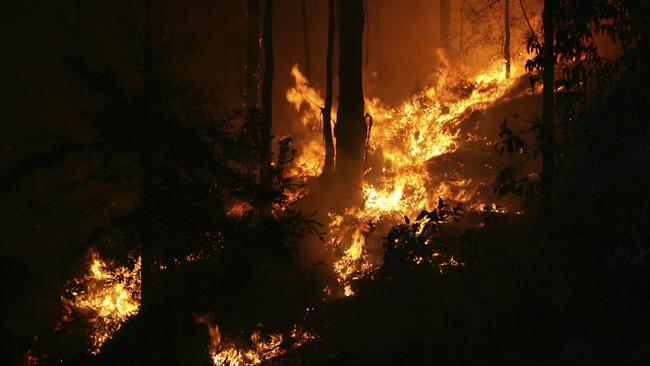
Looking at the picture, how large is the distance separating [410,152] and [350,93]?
4.14m

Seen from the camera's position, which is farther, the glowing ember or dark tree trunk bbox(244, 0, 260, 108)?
dark tree trunk bbox(244, 0, 260, 108)

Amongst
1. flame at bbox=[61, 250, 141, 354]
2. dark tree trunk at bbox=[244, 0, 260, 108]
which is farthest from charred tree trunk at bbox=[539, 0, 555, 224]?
dark tree trunk at bbox=[244, 0, 260, 108]

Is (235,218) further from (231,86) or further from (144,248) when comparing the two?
(231,86)

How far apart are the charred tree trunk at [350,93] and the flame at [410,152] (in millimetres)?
1254

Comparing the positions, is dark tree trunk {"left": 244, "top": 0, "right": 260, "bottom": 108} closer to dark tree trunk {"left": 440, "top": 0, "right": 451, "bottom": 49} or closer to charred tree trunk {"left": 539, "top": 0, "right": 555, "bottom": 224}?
dark tree trunk {"left": 440, "top": 0, "right": 451, "bottom": 49}

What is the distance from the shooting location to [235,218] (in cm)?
1009

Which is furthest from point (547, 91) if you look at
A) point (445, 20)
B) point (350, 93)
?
point (445, 20)

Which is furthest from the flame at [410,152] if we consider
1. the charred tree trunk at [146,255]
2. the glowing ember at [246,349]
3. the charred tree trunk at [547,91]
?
the charred tree trunk at [547,91]

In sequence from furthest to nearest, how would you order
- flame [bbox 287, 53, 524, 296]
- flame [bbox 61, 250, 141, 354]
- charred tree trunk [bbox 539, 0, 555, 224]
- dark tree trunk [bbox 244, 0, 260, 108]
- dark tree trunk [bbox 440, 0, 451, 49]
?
dark tree trunk [bbox 440, 0, 451, 49]
dark tree trunk [bbox 244, 0, 260, 108]
flame [bbox 287, 53, 524, 296]
flame [bbox 61, 250, 141, 354]
charred tree trunk [bbox 539, 0, 555, 224]

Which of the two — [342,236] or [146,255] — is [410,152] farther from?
[146,255]

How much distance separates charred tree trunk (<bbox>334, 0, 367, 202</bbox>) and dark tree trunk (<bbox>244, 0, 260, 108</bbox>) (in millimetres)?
4812

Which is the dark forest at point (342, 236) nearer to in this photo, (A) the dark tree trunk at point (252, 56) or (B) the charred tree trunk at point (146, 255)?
(B) the charred tree trunk at point (146, 255)

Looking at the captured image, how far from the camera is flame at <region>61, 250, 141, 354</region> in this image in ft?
35.6

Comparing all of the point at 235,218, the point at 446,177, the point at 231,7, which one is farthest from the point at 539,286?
the point at 231,7
